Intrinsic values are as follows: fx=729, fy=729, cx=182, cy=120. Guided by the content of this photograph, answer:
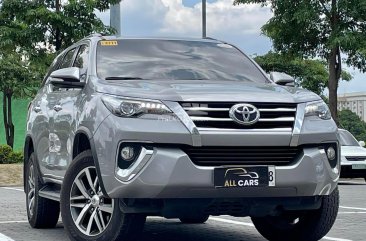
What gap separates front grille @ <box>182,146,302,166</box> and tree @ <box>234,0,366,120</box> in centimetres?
1669

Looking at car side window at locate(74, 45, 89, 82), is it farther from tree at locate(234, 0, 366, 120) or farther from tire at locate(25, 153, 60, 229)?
tree at locate(234, 0, 366, 120)

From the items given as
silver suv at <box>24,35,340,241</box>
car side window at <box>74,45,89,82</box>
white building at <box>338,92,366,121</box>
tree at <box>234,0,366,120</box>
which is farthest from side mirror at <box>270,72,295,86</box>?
white building at <box>338,92,366,121</box>

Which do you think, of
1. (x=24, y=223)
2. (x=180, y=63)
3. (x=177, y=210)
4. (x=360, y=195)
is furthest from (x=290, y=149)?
(x=360, y=195)

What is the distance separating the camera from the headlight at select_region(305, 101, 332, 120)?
557 cm

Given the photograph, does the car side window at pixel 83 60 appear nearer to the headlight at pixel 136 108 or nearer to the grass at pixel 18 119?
the headlight at pixel 136 108

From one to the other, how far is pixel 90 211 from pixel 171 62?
5.26 feet

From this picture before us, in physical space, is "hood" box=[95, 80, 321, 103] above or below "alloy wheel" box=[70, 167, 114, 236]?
above

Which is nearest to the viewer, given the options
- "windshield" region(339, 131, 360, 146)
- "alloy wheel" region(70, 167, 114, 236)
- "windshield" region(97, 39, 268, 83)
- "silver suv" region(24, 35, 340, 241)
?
"silver suv" region(24, 35, 340, 241)

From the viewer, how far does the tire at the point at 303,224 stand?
588cm

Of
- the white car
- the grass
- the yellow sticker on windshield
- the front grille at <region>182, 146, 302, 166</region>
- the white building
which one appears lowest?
the white building

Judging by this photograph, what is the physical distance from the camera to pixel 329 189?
5543 mm

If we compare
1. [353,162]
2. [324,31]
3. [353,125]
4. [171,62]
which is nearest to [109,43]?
[171,62]

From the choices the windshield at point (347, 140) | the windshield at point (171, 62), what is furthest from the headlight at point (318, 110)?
the windshield at point (347, 140)

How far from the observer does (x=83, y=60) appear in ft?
22.5
